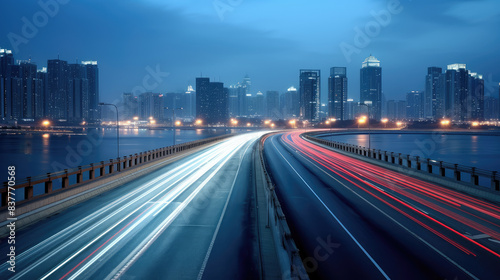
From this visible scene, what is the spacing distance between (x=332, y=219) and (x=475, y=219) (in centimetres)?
618

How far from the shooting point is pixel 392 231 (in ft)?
50.3

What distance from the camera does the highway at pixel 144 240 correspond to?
11078 mm

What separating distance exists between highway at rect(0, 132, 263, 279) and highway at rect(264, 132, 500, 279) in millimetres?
2321

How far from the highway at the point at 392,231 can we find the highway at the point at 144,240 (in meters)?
2.32

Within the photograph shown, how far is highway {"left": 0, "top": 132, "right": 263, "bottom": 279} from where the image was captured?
436 inches

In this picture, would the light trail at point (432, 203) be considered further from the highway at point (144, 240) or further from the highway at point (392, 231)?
the highway at point (144, 240)

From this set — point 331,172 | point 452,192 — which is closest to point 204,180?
point 331,172

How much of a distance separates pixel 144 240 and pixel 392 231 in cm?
940

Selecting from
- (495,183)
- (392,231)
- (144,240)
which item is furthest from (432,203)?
(144,240)

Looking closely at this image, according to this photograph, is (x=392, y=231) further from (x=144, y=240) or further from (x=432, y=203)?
(x=144, y=240)

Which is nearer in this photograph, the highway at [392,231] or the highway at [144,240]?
the highway at [144,240]

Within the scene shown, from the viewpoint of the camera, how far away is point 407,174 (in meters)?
33.5

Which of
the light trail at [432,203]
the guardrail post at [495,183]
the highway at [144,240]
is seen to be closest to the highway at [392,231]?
the light trail at [432,203]

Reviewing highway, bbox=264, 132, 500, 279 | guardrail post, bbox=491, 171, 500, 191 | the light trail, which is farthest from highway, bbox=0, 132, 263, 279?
guardrail post, bbox=491, 171, 500, 191
